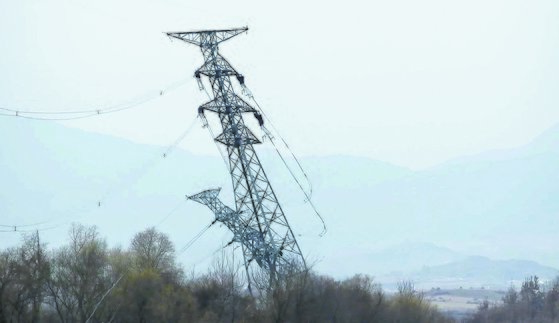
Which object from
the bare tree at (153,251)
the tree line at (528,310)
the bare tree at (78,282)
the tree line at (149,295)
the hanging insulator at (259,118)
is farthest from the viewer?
the tree line at (528,310)

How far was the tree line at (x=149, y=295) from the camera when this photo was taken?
54.1 meters

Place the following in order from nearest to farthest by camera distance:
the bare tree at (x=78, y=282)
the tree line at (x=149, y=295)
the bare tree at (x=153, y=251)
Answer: the tree line at (x=149, y=295) < the bare tree at (x=78, y=282) < the bare tree at (x=153, y=251)

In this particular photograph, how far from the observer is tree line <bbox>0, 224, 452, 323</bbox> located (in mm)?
54094

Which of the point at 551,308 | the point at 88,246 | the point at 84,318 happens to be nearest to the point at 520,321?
the point at 551,308

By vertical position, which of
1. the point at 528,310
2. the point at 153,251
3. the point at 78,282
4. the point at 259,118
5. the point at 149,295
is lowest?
the point at 149,295

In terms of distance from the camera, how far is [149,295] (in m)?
59.1

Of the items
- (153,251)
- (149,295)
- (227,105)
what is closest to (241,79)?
(227,105)

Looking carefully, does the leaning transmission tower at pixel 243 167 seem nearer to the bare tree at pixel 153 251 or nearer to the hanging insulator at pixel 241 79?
the hanging insulator at pixel 241 79

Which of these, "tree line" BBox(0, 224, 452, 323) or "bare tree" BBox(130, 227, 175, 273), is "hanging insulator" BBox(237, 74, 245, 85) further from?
"bare tree" BBox(130, 227, 175, 273)

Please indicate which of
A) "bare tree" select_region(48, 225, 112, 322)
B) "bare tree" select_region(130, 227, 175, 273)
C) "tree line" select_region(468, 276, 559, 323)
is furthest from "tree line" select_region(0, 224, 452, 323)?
"tree line" select_region(468, 276, 559, 323)

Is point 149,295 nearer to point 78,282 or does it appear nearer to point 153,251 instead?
point 78,282

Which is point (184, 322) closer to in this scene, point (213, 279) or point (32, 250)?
point (213, 279)

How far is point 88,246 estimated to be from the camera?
74312mm

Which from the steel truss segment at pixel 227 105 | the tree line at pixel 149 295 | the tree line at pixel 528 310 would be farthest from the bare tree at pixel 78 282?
the tree line at pixel 528 310
